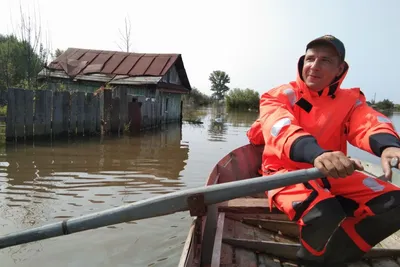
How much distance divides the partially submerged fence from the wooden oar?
7.73 m

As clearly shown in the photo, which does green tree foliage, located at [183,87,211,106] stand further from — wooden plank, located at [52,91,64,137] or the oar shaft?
the oar shaft

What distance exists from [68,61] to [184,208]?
58.6 feet

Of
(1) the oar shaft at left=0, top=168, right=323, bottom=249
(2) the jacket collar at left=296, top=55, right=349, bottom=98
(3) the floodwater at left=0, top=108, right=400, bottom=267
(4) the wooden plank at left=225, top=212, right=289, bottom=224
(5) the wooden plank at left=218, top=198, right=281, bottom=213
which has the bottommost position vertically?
(3) the floodwater at left=0, top=108, right=400, bottom=267

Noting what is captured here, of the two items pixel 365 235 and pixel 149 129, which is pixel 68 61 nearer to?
pixel 149 129

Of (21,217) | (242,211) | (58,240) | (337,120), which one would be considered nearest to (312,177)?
(337,120)

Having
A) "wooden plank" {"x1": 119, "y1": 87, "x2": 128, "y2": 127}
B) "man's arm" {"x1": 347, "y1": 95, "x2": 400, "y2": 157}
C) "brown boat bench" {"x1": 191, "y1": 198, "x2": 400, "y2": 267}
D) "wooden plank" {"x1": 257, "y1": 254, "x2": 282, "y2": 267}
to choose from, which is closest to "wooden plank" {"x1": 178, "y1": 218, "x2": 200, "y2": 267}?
"brown boat bench" {"x1": 191, "y1": 198, "x2": 400, "y2": 267}

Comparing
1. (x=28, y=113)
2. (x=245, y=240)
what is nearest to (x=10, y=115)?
(x=28, y=113)

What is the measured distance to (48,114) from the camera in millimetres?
10141

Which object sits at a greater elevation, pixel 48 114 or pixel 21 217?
pixel 48 114

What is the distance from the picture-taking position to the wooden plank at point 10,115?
901 cm

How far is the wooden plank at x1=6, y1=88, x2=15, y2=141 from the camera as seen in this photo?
29.6ft

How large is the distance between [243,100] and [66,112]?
147 feet

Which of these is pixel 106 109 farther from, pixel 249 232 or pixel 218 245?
pixel 218 245

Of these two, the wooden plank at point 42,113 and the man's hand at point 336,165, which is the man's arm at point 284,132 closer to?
the man's hand at point 336,165
